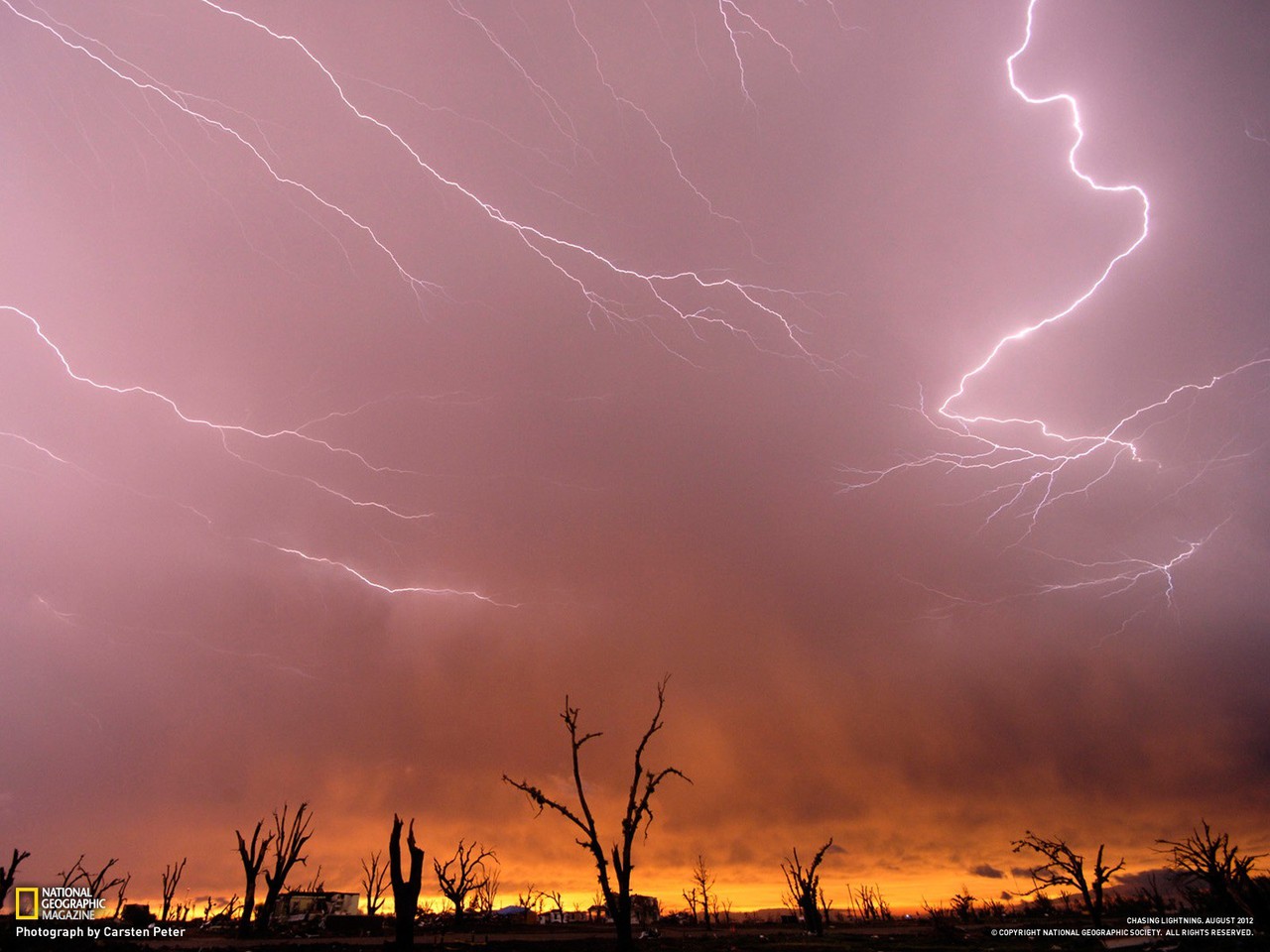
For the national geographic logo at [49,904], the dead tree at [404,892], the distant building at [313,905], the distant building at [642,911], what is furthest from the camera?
the distant building at [642,911]

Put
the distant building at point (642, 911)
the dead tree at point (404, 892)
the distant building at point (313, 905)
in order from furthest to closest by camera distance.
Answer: the distant building at point (642, 911) → the distant building at point (313, 905) → the dead tree at point (404, 892)

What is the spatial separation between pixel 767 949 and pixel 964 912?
25602 millimetres

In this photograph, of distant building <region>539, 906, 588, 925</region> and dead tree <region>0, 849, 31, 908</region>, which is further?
distant building <region>539, 906, 588, 925</region>

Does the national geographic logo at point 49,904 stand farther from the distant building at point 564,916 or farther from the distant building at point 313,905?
the distant building at point 564,916

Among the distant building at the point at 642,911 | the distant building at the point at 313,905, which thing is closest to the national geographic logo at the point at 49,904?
the distant building at the point at 313,905

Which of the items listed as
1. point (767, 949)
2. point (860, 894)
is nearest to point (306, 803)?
point (767, 949)

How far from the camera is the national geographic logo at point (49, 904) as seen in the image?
22.2 metres

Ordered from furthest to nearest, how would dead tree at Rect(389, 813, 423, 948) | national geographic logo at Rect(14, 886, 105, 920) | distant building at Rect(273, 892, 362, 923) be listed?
distant building at Rect(273, 892, 362, 923)
national geographic logo at Rect(14, 886, 105, 920)
dead tree at Rect(389, 813, 423, 948)

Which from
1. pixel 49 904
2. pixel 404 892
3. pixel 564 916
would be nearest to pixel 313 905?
pixel 564 916

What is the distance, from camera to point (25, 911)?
22906 millimetres

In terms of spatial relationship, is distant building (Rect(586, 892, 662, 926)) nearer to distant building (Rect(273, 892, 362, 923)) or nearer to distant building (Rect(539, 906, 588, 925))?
distant building (Rect(539, 906, 588, 925))

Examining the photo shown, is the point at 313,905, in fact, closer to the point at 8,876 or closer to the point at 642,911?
the point at 642,911

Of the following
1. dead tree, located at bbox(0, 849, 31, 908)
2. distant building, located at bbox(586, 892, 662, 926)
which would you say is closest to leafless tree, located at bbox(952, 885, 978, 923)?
distant building, located at bbox(586, 892, 662, 926)

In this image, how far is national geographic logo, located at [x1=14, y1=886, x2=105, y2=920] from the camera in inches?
876
